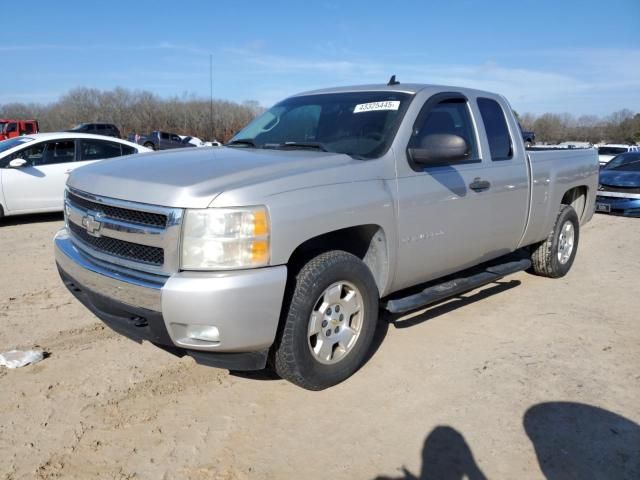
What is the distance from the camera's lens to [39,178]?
872cm

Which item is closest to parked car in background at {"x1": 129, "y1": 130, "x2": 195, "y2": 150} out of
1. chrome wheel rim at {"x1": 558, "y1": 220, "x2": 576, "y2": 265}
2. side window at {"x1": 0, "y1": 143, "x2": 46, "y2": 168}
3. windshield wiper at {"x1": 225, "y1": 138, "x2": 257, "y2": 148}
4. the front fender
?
side window at {"x1": 0, "y1": 143, "x2": 46, "y2": 168}

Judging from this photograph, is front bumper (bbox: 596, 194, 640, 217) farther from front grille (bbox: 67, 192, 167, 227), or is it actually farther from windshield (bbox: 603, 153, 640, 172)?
front grille (bbox: 67, 192, 167, 227)

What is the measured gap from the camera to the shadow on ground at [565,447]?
2.68m

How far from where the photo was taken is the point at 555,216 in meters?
5.71

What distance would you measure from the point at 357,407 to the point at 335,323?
53 centimetres

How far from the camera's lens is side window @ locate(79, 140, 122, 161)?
9.38 metres

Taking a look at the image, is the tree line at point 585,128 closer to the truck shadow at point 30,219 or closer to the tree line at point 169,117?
the tree line at point 169,117

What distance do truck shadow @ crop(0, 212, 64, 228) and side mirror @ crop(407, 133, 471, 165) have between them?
7.63m

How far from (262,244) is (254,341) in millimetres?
535

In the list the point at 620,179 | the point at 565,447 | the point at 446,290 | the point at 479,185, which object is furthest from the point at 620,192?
the point at 565,447

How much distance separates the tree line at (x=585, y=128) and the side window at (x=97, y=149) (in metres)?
55.2

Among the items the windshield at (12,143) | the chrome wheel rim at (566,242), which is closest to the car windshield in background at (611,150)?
the chrome wheel rim at (566,242)

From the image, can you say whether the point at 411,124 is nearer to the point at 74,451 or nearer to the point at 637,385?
the point at 637,385

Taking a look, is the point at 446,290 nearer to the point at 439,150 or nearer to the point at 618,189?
the point at 439,150
